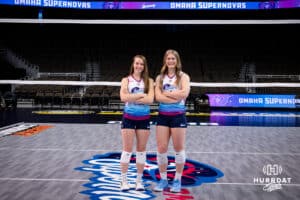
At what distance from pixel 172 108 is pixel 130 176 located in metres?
1.16

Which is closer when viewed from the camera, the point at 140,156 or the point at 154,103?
the point at 140,156

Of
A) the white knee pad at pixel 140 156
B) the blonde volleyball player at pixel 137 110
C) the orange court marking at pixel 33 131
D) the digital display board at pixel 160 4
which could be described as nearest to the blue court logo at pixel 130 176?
the blonde volleyball player at pixel 137 110

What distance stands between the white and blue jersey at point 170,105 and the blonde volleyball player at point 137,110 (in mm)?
147

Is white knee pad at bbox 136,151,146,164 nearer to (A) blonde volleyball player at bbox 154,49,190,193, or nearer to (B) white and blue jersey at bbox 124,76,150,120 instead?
(A) blonde volleyball player at bbox 154,49,190,193

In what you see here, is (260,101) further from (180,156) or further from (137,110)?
(137,110)

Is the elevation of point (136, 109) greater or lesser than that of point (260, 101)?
greater

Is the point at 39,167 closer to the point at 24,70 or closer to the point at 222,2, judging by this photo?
the point at 222,2

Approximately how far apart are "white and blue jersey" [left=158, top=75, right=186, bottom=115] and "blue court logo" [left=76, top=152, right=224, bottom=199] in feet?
2.84

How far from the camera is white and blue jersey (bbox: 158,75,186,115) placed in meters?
3.49

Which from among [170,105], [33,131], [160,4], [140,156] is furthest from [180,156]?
[160,4]

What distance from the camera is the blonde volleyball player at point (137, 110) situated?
3.46 m

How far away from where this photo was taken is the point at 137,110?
11.3 feet

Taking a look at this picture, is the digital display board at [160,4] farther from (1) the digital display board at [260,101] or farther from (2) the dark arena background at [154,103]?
(1) the digital display board at [260,101]

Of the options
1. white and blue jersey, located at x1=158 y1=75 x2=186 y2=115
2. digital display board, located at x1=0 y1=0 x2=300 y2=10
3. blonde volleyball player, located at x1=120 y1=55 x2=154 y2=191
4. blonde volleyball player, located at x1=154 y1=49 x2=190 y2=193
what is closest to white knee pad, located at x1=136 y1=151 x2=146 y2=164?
blonde volleyball player, located at x1=120 y1=55 x2=154 y2=191
